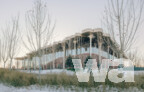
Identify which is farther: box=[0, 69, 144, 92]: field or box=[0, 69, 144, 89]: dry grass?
box=[0, 69, 144, 89]: dry grass

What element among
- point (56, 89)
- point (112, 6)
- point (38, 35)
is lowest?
point (56, 89)

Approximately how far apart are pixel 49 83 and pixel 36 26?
131 inches

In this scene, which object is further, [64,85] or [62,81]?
[62,81]

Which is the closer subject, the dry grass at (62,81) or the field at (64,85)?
the field at (64,85)

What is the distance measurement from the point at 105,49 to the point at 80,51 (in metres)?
7.33

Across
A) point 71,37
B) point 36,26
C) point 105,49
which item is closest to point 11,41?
point 36,26

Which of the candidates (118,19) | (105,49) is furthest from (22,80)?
(105,49)

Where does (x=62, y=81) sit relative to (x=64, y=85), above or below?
above

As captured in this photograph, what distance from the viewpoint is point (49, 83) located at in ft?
27.0

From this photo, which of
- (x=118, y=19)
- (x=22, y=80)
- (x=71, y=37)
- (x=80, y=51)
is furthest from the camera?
(x=80, y=51)

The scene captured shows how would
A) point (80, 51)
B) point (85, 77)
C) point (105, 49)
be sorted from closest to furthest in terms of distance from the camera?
1. point (85, 77)
2. point (80, 51)
3. point (105, 49)

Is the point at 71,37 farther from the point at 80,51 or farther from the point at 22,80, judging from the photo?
the point at 22,80

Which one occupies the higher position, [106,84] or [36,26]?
[36,26]

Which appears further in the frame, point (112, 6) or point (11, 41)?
point (11, 41)
